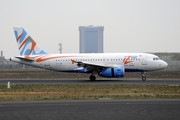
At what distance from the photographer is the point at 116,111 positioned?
46.0ft

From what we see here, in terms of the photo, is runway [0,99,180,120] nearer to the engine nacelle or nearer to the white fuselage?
the engine nacelle

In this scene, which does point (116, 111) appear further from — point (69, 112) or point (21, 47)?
point (21, 47)

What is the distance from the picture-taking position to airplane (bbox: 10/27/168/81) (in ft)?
123

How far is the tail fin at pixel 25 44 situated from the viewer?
136ft

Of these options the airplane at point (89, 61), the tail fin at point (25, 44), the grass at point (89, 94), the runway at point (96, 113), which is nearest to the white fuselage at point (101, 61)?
the airplane at point (89, 61)

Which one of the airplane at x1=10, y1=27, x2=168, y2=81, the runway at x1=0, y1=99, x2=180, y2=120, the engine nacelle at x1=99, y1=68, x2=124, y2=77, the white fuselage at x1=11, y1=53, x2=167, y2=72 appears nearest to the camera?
the runway at x1=0, y1=99, x2=180, y2=120

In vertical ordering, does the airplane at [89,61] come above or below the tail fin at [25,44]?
below

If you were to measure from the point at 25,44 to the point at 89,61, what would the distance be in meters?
10.7

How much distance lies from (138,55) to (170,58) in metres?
40.8

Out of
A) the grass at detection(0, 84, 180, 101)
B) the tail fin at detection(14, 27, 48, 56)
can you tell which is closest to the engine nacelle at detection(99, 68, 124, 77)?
the grass at detection(0, 84, 180, 101)

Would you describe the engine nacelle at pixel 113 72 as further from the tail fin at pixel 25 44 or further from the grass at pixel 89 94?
the tail fin at pixel 25 44

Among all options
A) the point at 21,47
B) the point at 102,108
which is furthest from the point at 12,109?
the point at 21,47

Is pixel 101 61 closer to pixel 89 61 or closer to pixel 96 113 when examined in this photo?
pixel 89 61

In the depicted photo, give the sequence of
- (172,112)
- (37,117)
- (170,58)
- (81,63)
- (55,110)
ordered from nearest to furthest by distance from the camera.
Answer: (37,117)
(172,112)
(55,110)
(81,63)
(170,58)
